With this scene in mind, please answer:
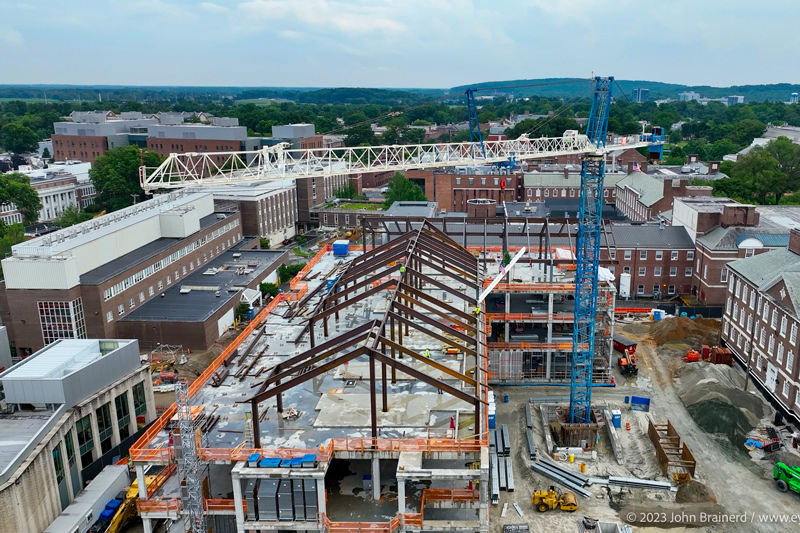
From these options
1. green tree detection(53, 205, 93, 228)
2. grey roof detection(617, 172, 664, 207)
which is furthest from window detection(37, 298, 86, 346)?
grey roof detection(617, 172, 664, 207)

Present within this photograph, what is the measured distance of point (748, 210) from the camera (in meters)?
66.1

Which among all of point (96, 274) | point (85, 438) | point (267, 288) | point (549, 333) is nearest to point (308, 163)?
point (267, 288)

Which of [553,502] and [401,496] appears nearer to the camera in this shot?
[401,496]

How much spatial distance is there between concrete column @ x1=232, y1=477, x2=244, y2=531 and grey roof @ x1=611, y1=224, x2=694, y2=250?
54373 mm

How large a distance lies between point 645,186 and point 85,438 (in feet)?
278

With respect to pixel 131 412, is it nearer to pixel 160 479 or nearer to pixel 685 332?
pixel 160 479

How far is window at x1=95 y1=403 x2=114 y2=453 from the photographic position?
38562 mm

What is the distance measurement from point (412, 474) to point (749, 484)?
77.5 feet

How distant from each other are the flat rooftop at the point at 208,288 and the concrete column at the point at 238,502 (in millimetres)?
30413

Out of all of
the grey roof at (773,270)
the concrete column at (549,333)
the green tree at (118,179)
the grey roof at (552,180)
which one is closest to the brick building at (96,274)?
the concrete column at (549,333)

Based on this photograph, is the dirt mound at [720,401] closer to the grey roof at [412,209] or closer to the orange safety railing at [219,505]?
the orange safety railing at [219,505]

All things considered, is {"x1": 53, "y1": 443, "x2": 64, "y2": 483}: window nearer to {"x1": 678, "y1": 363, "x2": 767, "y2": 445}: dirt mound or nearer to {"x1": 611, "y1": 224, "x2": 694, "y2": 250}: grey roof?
{"x1": 678, "y1": 363, "x2": 767, "y2": 445}: dirt mound

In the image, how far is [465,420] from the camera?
31203mm

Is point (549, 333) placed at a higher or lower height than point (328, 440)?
lower
